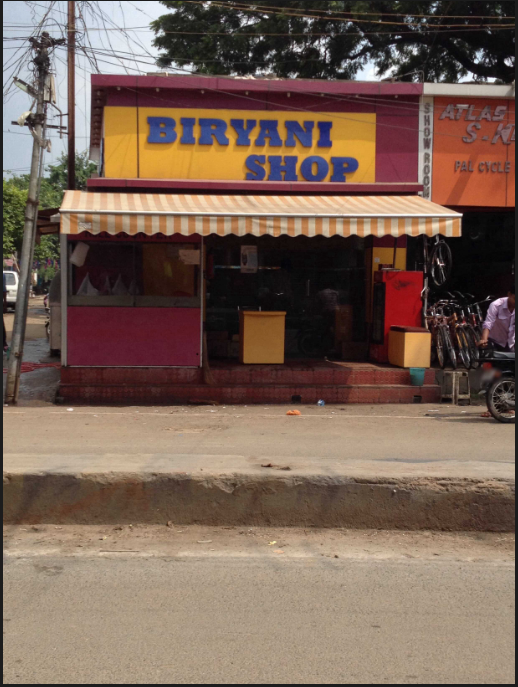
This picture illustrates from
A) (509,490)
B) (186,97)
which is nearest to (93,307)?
(186,97)

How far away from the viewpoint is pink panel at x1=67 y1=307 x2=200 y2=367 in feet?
36.5

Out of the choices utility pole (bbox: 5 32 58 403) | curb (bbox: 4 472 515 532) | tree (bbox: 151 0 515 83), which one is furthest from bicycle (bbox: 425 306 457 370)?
tree (bbox: 151 0 515 83)

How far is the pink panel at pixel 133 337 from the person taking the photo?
36.5 ft

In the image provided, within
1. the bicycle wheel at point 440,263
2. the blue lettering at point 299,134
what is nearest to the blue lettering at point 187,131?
the blue lettering at point 299,134

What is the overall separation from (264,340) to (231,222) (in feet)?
8.14

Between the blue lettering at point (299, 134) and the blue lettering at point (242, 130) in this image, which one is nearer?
the blue lettering at point (242, 130)

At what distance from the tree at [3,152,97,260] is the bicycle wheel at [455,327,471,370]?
55.1 feet

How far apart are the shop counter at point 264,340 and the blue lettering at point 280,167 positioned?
8.68ft

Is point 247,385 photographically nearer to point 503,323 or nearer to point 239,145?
point 503,323

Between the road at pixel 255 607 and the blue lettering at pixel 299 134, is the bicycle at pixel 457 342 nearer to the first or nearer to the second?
the blue lettering at pixel 299 134

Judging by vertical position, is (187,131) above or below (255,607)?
above

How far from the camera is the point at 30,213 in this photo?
1030cm

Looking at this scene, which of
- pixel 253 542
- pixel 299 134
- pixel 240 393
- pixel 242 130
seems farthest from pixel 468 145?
pixel 253 542

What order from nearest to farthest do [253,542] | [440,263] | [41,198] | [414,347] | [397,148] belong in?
1. [253,542]
2. [414,347]
3. [397,148]
4. [440,263]
5. [41,198]
